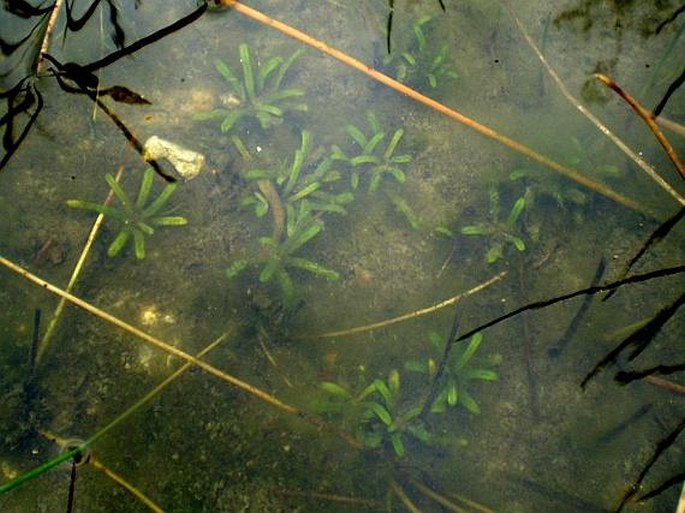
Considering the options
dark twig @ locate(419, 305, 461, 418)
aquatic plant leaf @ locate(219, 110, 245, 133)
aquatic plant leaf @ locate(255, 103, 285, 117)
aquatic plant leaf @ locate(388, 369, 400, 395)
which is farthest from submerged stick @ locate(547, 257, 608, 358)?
aquatic plant leaf @ locate(219, 110, 245, 133)

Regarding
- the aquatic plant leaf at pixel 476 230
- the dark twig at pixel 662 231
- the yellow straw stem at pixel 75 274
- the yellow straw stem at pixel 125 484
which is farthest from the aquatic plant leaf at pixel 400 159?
the yellow straw stem at pixel 125 484

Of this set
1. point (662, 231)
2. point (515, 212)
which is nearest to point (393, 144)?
point (515, 212)

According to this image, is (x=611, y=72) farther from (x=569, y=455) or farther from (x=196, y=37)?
(x=196, y=37)

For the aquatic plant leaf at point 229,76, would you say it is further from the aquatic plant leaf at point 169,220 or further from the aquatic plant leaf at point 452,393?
the aquatic plant leaf at point 452,393

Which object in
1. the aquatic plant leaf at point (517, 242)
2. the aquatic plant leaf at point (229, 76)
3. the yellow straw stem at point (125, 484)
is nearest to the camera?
the yellow straw stem at point (125, 484)

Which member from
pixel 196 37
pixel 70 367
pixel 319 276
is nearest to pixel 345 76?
pixel 196 37

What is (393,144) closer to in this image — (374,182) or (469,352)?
(374,182)

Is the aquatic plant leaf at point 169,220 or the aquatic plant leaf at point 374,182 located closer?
the aquatic plant leaf at point 169,220
